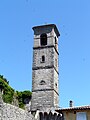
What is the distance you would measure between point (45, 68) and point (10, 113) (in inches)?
659

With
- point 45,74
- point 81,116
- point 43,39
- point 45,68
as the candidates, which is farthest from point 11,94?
point 81,116

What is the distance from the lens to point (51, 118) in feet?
108

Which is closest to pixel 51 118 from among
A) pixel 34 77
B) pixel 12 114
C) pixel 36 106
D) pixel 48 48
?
pixel 36 106

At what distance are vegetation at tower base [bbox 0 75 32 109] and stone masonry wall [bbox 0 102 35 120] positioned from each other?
10.8 m

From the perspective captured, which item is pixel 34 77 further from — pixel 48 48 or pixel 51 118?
pixel 51 118

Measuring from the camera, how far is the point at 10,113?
21516 millimetres

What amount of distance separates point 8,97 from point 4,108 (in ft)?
49.2

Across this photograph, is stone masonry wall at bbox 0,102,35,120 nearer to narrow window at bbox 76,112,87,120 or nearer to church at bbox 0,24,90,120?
narrow window at bbox 76,112,87,120

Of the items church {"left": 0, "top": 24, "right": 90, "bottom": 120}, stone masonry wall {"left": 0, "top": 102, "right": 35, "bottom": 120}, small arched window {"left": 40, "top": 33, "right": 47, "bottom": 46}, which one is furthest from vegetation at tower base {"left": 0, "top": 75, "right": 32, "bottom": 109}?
stone masonry wall {"left": 0, "top": 102, "right": 35, "bottom": 120}

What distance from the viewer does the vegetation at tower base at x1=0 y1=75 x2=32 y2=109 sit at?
35.5 meters

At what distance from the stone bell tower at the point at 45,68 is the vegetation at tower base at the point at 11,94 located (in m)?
2.09

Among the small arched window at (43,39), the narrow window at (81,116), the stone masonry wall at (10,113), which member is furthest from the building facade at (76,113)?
the small arched window at (43,39)

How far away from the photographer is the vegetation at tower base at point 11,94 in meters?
35.5

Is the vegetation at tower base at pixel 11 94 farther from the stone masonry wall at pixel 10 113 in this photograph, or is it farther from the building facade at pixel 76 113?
the building facade at pixel 76 113
